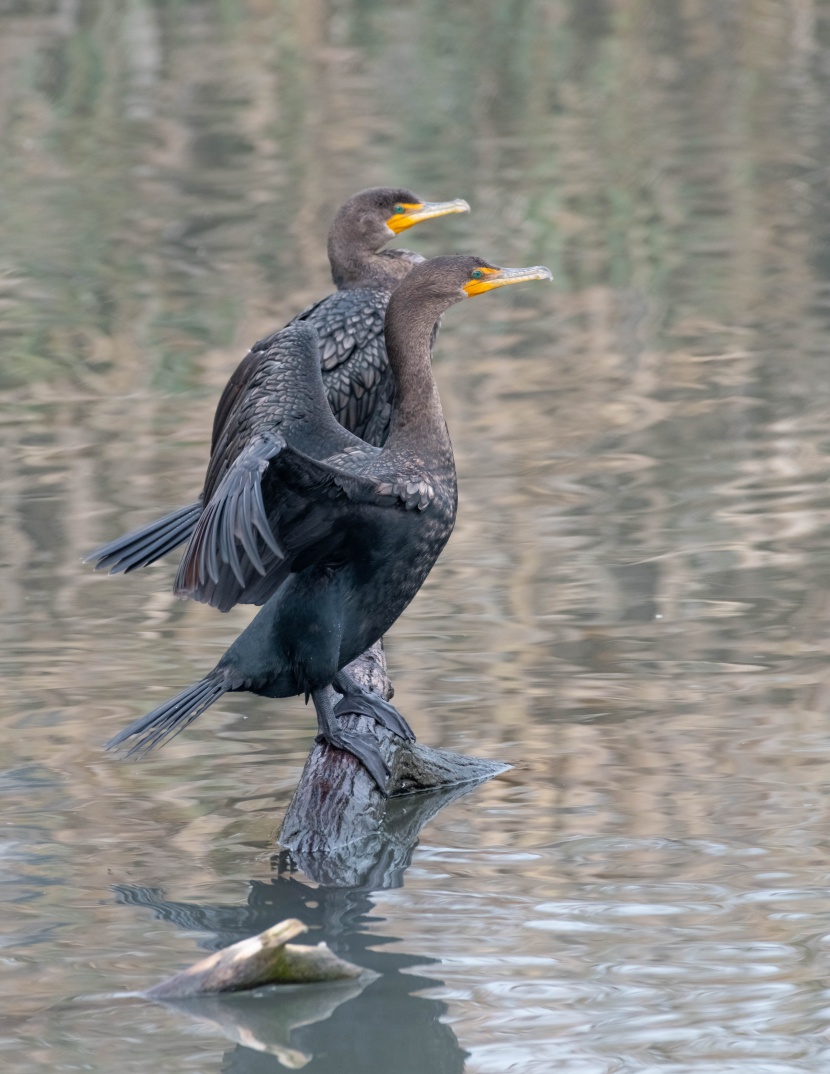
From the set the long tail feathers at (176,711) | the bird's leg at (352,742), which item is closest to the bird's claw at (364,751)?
the bird's leg at (352,742)

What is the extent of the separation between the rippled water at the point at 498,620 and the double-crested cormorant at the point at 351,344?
62 centimetres

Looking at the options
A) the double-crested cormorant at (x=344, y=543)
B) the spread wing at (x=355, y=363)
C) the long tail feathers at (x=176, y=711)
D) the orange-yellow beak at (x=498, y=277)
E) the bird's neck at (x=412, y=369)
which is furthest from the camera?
the spread wing at (x=355, y=363)

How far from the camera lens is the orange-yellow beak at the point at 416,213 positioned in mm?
6215

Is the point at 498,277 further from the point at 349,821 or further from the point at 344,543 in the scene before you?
the point at 349,821

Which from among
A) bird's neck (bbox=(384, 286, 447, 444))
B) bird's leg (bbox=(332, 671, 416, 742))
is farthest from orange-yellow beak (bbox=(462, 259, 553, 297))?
bird's leg (bbox=(332, 671, 416, 742))

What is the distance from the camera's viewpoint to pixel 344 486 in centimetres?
407

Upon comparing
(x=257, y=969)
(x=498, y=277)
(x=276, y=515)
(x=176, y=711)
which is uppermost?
(x=498, y=277)

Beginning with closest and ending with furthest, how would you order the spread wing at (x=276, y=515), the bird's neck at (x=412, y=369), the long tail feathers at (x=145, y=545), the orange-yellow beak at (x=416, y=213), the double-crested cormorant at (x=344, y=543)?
the spread wing at (x=276, y=515), the double-crested cormorant at (x=344, y=543), the bird's neck at (x=412, y=369), the long tail feathers at (x=145, y=545), the orange-yellow beak at (x=416, y=213)

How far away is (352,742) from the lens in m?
4.38

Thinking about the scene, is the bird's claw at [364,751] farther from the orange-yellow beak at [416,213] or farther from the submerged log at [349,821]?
the orange-yellow beak at [416,213]

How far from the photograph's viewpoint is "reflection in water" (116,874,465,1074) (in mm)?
3482

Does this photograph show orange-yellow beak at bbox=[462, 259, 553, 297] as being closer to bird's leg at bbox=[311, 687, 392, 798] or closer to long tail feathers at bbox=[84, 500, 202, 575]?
long tail feathers at bbox=[84, 500, 202, 575]

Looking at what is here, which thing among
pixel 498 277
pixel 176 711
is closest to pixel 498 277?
pixel 498 277

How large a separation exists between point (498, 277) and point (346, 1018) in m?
2.00
